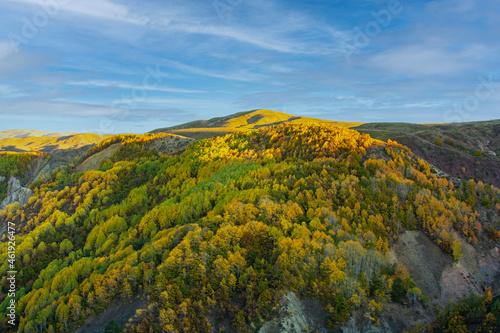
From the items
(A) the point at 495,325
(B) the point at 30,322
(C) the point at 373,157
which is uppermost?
(C) the point at 373,157

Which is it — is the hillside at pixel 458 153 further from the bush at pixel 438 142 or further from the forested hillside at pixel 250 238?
the forested hillside at pixel 250 238

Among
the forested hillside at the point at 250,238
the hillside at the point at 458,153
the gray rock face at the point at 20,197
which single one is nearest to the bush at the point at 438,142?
the hillside at the point at 458,153

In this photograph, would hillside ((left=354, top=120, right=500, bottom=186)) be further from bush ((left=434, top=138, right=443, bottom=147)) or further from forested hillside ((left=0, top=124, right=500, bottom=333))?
forested hillside ((left=0, top=124, right=500, bottom=333))

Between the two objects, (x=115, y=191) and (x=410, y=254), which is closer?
(x=410, y=254)

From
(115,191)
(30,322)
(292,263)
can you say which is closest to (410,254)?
(292,263)

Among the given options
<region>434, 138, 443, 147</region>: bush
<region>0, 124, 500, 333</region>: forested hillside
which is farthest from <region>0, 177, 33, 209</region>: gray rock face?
<region>434, 138, 443, 147</region>: bush

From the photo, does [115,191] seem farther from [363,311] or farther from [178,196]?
[363,311]

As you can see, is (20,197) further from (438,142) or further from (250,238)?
(438,142)

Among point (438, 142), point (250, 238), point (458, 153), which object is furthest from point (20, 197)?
point (458, 153)
